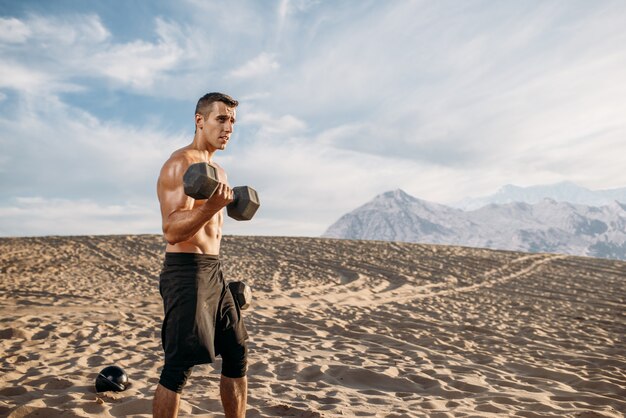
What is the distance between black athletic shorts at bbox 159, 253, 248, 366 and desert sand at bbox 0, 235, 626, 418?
128 centimetres

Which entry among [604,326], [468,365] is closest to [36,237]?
[468,365]

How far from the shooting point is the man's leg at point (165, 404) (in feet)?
7.73

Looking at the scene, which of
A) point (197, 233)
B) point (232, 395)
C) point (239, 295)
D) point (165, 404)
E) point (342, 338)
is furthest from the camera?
point (342, 338)

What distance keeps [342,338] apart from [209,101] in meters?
5.09

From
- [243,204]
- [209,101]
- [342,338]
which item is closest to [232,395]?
[243,204]

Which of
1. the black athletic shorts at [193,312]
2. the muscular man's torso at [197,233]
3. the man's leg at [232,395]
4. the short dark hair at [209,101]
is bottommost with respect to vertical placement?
the man's leg at [232,395]

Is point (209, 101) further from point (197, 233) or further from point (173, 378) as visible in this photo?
point (173, 378)

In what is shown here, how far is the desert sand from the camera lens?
3914 mm

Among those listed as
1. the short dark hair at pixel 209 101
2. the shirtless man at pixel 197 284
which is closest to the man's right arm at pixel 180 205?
the shirtless man at pixel 197 284

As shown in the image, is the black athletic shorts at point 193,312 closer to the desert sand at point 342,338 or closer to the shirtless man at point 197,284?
the shirtless man at point 197,284

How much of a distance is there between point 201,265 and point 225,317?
39 centimetres

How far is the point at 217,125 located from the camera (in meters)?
2.67

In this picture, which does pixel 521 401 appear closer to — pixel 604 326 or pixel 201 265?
pixel 201 265

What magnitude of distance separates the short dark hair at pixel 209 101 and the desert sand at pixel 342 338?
2.39 metres
